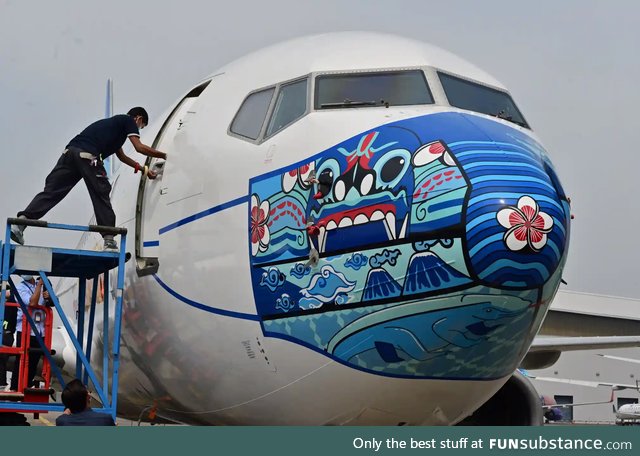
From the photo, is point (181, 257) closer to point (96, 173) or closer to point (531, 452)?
point (96, 173)

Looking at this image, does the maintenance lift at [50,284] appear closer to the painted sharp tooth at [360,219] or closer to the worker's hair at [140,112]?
the worker's hair at [140,112]

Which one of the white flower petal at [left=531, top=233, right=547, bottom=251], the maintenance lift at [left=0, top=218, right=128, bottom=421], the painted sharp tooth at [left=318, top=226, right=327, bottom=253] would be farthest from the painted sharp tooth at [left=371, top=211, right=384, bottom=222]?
the maintenance lift at [left=0, top=218, right=128, bottom=421]

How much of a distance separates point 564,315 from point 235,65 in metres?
43.4

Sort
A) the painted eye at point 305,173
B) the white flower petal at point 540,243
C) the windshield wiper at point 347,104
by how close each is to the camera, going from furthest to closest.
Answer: the windshield wiper at point 347,104, the painted eye at point 305,173, the white flower petal at point 540,243

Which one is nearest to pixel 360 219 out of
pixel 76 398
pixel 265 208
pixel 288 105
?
pixel 265 208

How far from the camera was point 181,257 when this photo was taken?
8.73m

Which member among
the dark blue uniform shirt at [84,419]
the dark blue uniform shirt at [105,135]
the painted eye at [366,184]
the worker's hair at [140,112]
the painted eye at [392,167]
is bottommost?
the dark blue uniform shirt at [84,419]

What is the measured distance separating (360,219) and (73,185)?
3686 mm

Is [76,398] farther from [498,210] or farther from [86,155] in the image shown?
[86,155]

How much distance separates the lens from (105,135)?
31.8 ft

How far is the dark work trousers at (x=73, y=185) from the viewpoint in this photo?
9.30 metres

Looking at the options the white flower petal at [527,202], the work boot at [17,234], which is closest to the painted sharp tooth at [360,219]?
the white flower petal at [527,202]

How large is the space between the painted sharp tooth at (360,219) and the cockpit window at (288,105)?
4.52 feet

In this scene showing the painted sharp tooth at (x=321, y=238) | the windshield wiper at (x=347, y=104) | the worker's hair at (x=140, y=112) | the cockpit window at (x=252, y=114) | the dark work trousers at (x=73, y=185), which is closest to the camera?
the painted sharp tooth at (x=321, y=238)
